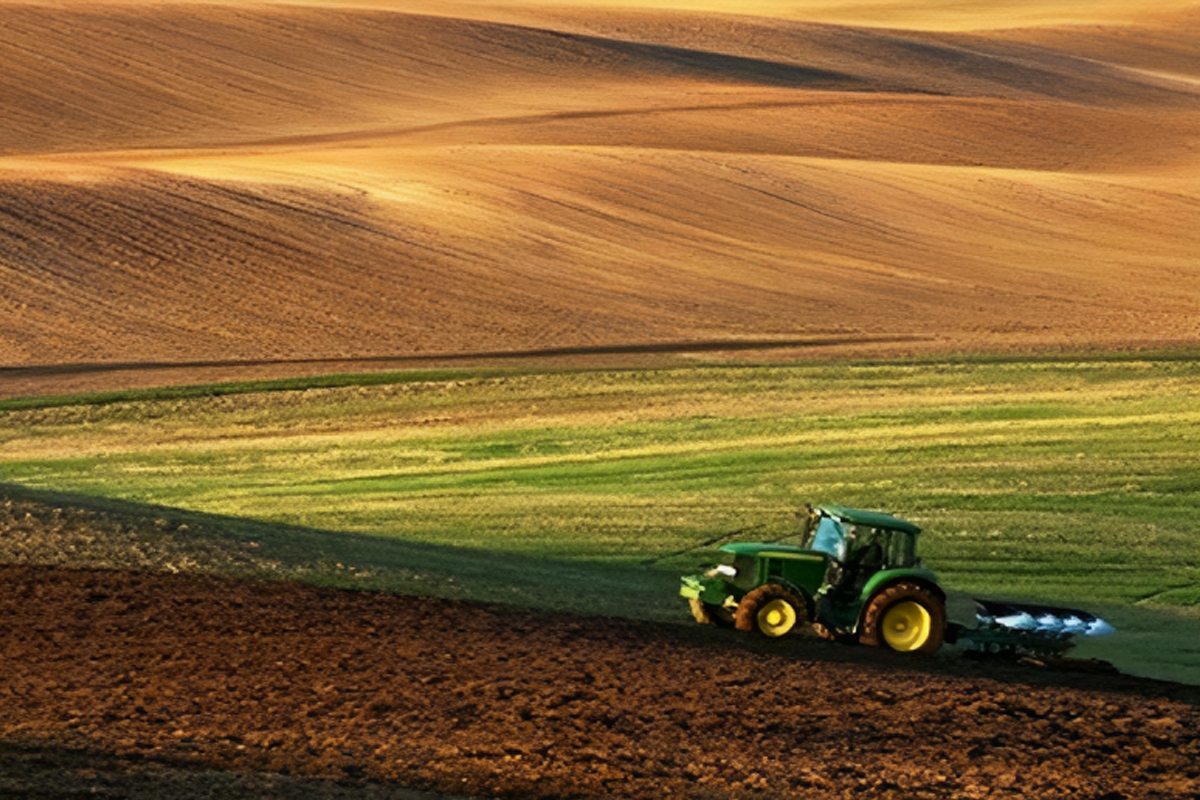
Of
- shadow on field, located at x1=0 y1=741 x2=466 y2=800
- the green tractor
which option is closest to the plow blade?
the green tractor

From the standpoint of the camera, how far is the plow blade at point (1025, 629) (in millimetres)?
13633

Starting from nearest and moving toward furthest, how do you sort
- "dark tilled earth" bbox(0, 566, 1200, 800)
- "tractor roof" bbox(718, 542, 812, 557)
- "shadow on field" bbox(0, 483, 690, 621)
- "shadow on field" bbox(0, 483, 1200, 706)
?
1. "dark tilled earth" bbox(0, 566, 1200, 800)
2. "shadow on field" bbox(0, 483, 1200, 706)
3. "tractor roof" bbox(718, 542, 812, 557)
4. "shadow on field" bbox(0, 483, 690, 621)

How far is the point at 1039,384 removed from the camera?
30734 mm

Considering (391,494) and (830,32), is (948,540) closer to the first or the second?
(391,494)

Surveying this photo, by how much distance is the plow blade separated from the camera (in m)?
13.6

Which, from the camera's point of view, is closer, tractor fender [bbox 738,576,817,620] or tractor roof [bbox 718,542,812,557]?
tractor fender [bbox 738,576,817,620]

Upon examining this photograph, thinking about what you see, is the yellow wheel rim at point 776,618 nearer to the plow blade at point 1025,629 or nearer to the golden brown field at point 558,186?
the plow blade at point 1025,629

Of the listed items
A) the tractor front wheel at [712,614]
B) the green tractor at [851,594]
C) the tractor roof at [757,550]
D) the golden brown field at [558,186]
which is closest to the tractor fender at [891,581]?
the green tractor at [851,594]

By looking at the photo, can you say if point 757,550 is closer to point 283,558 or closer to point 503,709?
point 503,709

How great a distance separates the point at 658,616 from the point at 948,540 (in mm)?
5292

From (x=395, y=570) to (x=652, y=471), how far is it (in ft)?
28.7

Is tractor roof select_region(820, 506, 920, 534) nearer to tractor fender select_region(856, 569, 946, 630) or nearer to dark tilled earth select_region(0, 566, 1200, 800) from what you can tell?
tractor fender select_region(856, 569, 946, 630)

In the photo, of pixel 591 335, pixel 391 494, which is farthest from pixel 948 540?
pixel 591 335

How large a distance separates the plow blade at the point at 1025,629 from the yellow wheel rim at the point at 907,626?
32 cm
